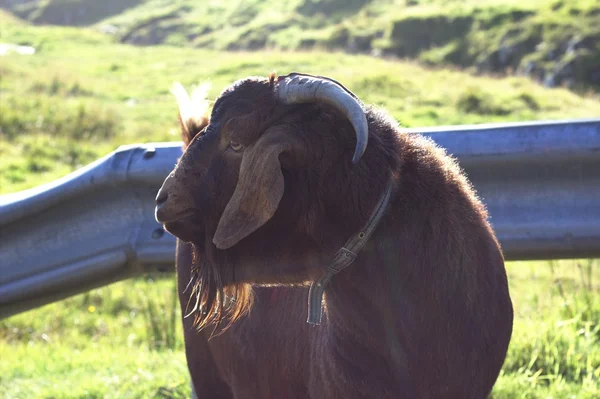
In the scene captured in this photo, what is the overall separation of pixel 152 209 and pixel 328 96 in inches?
91.7

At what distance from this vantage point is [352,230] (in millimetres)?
3205

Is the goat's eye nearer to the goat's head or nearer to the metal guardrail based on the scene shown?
the goat's head

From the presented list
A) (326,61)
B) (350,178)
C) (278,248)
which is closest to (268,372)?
(278,248)

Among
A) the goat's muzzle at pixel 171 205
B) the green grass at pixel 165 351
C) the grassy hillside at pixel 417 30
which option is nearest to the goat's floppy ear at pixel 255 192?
the goat's muzzle at pixel 171 205

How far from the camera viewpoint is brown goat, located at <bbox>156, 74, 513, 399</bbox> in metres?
3.16

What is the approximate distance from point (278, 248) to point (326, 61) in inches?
728

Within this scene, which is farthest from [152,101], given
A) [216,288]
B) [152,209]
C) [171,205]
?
[171,205]

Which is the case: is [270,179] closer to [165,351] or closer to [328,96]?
[328,96]

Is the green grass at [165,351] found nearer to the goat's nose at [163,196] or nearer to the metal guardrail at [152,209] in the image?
the metal guardrail at [152,209]

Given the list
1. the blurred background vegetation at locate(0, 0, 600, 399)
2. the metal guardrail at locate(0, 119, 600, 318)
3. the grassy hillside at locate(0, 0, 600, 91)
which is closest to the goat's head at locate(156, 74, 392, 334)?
the blurred background vegetation at locate(0, 0, 600, 399)

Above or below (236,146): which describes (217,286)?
below

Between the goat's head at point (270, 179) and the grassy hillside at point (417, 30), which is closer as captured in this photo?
the goat's head at point (270, 179)

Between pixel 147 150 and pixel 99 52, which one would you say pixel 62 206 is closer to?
pixel 147 150

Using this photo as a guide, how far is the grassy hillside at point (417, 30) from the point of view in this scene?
2509 centimetres
